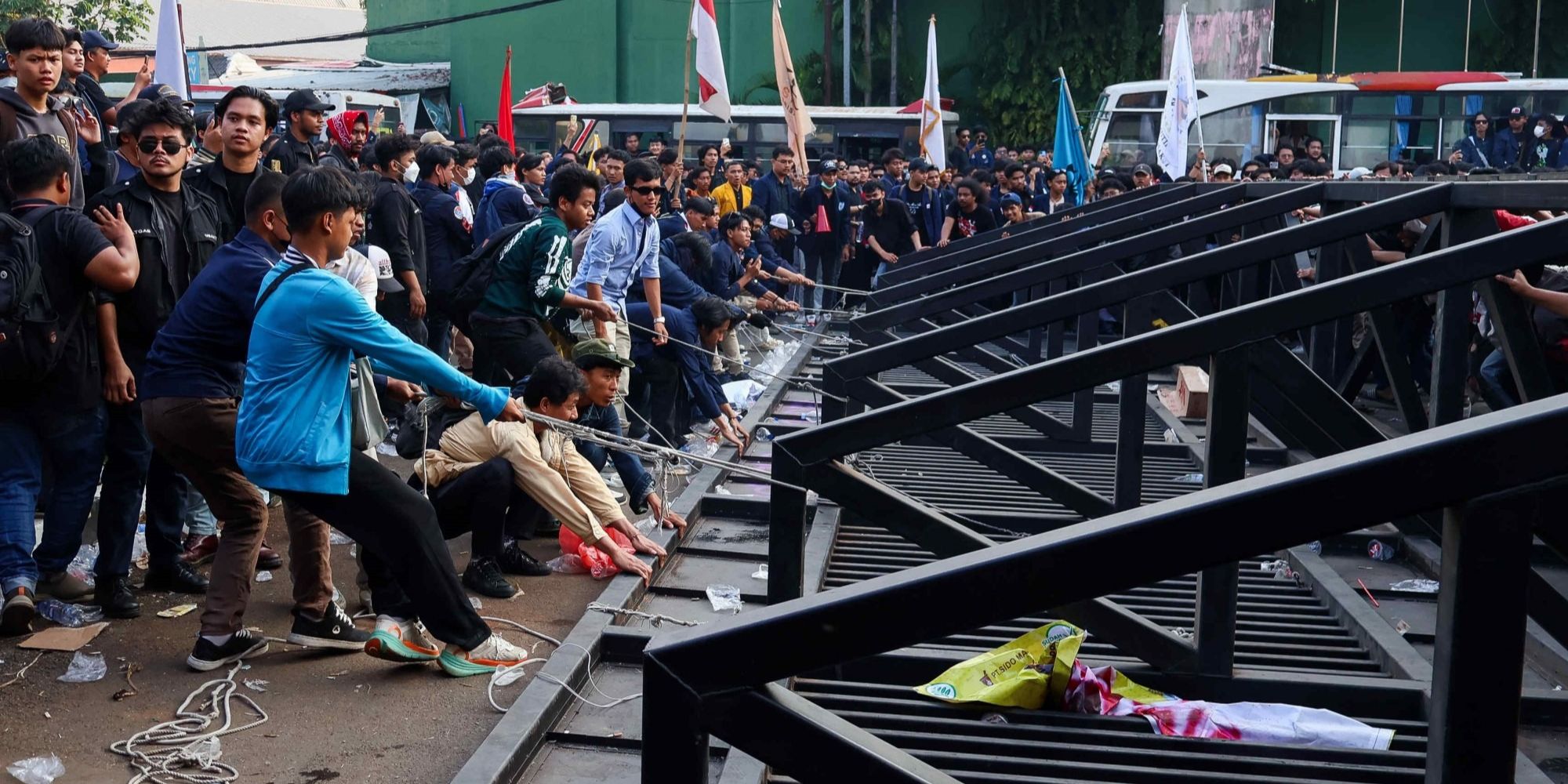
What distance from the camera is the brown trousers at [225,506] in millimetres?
4664

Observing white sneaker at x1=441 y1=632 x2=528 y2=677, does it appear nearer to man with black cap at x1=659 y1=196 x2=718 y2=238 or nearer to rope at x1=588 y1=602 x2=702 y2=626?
rope at x1=588 y1=602 x2=702 y2=626

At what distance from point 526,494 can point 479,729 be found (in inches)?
75.5

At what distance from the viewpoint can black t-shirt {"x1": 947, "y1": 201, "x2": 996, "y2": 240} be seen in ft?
48.9

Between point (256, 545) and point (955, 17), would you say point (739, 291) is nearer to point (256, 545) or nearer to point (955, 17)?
point (256, 545)

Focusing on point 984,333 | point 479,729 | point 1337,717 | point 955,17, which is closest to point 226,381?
point 479,729

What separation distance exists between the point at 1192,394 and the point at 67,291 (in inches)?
255

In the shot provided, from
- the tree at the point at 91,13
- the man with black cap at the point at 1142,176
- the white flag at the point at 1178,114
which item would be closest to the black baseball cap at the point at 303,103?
the white flag at the point at 1178,114

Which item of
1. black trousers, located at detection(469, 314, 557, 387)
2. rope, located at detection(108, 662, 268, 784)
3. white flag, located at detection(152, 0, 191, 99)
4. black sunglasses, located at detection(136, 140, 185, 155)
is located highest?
white flag, located at detection(152, 0, 191, 99)

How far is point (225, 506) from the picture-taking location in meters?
4.76

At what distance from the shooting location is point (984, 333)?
511 centimetres

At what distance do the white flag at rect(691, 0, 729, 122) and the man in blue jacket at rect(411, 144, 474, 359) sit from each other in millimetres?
4147

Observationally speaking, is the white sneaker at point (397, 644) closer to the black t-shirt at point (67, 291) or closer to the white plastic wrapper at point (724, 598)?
the white plastic wrapper at point (724, 598)

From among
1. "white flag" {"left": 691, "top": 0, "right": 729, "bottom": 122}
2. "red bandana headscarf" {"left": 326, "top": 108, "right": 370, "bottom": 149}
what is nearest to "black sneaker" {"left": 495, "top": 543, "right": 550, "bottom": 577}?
"red bandana headscarf" {"left": 326, "top": 108, "right": 370, "bottom": 149}

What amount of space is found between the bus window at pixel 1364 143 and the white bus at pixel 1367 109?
0.01m
